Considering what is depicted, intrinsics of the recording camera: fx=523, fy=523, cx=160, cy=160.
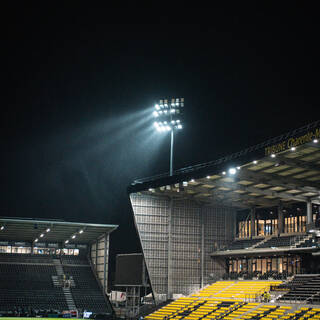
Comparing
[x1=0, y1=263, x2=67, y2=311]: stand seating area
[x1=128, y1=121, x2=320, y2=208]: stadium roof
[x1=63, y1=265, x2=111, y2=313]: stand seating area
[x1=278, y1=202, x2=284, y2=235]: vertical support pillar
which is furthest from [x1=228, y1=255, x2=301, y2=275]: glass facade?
[x1=0, y1=263, x2=67, y2=311]: stand seating area

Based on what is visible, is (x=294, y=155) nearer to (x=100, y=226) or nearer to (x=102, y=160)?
(x=100, y=226)

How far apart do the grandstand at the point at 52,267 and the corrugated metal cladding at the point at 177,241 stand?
6342 mm

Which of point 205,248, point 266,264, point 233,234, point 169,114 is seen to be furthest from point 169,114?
point 266,264

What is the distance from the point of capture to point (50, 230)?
54.7 metres

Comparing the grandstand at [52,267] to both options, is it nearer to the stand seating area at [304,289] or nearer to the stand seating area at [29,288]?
the stand seating area at [29,288]

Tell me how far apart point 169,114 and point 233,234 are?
44.6 ft

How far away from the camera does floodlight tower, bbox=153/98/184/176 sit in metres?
48.7

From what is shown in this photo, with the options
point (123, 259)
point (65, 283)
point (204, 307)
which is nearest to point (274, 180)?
point (204, 307)

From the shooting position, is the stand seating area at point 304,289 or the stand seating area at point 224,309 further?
the stand seating area at point 304,289

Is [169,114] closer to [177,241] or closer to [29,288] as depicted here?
[177,241]

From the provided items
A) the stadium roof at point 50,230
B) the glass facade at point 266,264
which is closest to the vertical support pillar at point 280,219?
the glass facade at point 266,264

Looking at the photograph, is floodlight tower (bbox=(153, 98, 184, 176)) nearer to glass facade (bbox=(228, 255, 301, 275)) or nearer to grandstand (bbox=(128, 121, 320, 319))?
grandstand (bbox=(128, 121, 320, 319))

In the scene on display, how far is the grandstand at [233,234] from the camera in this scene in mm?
39281

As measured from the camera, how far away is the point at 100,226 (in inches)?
2105
